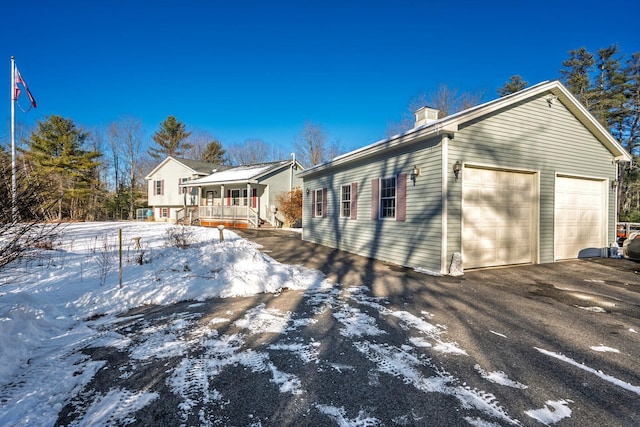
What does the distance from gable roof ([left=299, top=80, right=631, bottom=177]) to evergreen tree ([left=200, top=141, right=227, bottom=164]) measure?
101 feet

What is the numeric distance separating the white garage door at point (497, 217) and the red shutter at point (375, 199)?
2.43m

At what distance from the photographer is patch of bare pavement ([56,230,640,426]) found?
7.25 ft

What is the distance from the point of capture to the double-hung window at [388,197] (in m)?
8.40

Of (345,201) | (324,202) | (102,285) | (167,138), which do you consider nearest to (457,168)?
(345,201)

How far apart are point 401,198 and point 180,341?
616 cm

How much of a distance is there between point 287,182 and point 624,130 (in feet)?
85.3

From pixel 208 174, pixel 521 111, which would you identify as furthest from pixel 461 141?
pixel 208 174

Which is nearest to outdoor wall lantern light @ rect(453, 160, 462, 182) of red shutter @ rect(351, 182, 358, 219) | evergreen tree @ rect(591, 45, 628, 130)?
red shutter @ rect(351, 182, 358, 219)

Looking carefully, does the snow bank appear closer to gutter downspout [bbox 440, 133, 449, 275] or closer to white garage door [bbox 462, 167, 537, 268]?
gutter downspout [bbox 440, 133, 449, 275]

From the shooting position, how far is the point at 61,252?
7613 mm

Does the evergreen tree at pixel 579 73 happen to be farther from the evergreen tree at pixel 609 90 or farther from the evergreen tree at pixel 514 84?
the evergreen tree at pixel 514 84

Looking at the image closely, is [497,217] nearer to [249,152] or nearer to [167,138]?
[249,152]

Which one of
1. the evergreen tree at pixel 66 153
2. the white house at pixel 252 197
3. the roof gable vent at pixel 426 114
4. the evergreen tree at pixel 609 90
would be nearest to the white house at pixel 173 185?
the white house at pixel 252 197

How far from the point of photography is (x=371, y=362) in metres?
2.95
